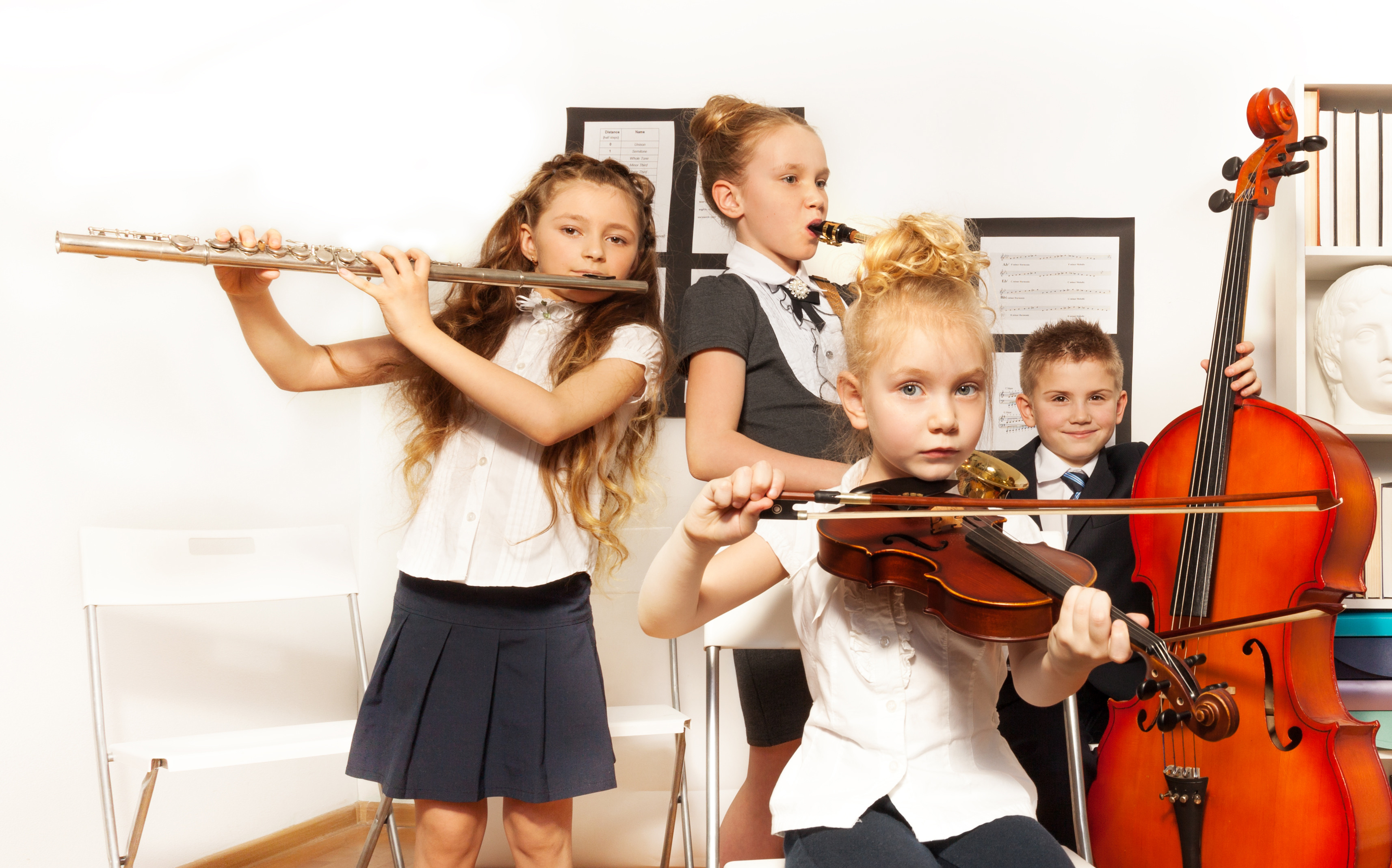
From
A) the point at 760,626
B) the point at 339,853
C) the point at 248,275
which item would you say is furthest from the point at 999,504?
the point at 339,853

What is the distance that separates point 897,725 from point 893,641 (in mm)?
79

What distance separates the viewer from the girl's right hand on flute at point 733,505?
84 centimetres

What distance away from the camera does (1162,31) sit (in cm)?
203

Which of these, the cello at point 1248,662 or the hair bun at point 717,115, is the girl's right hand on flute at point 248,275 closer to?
the hair bun at point 717,115

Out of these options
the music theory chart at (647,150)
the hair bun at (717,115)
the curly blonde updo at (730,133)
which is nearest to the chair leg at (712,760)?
the curly blonde updo at (730,133)

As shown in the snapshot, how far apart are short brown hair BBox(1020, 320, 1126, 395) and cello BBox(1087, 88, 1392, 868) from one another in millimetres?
323

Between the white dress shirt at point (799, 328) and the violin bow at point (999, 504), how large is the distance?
0.49 meters

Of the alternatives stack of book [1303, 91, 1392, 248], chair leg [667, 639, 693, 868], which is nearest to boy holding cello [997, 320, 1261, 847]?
stack of book [1303, 91, 1392, 248]

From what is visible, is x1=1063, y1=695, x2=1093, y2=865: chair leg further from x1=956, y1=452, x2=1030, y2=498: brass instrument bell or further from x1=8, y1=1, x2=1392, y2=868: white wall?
x1=8, y1=1, x2=1392, y2=868: white wall

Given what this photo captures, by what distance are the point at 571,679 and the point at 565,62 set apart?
1408mm

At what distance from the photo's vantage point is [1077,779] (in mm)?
1210

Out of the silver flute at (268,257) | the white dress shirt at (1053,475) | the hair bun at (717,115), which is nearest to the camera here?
the silver flute at (268,257)

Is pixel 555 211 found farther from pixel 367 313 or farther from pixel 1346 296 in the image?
pixel 1346 296

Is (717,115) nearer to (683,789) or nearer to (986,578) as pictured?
(986,578)
